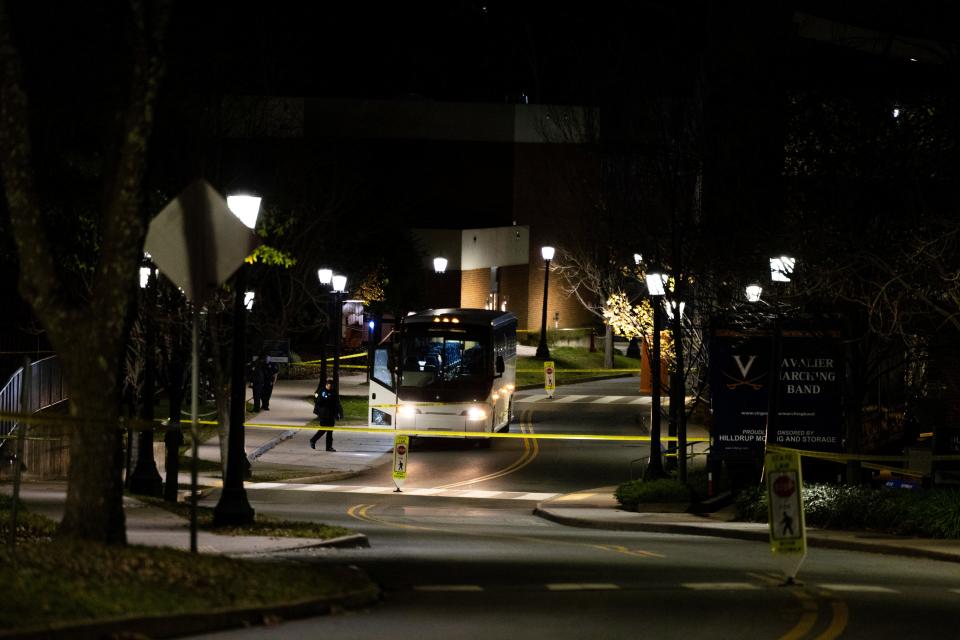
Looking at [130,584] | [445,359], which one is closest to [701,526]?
[130,584]

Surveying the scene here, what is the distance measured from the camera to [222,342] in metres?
28.3

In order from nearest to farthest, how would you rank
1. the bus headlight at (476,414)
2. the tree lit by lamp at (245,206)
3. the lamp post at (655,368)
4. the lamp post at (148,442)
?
1. the tree lit by lamp at (245,206)
2. the lamp post at (148,442)
3. the lamp post at (655,368)
4. the bus headlight at (476,414)

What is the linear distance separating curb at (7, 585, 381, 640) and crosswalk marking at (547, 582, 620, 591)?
2.30 m

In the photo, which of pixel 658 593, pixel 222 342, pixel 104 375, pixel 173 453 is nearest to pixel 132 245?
pixel 104 375

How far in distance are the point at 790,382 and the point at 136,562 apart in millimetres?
15684

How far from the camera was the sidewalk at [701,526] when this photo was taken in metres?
17.5

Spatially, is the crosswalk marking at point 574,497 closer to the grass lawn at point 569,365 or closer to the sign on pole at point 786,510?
the sign on pole at point 786,510

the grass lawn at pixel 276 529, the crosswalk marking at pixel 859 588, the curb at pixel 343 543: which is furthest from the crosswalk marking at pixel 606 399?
the crosswalk marking at pixel 859 588

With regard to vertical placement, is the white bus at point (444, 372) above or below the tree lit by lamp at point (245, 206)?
below

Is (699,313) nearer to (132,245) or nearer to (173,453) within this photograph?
(173,453)

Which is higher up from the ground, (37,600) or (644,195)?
(644,195)

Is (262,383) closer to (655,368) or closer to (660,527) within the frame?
(655,368)

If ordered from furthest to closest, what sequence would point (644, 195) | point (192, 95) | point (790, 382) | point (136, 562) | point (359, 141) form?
point (359, 141) → point (644, 195) → point (192, 95) → point (790, 382) → point (136, 562)

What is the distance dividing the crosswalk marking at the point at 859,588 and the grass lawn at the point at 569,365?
135 ft
